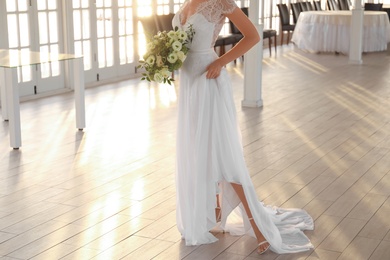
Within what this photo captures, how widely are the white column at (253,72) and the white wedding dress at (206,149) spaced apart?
4.27 m

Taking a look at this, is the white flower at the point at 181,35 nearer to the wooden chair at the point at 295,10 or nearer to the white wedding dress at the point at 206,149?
the white wedding dress at the point at 206,149

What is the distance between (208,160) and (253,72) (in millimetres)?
4465

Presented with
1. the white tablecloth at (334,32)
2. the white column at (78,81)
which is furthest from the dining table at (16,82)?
the white tablecloth at (334,32)

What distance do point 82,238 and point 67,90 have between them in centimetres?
566

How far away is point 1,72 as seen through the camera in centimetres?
716

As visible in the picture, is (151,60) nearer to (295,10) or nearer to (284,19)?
(284,19)

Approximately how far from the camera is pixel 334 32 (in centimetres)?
1409

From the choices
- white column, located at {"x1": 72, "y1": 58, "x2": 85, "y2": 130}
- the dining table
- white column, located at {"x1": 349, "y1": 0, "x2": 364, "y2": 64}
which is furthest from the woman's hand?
white column, located at {"x1": 349, "y1": 0, "x2": 364, "y2": 64}

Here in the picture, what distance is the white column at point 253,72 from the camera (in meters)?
8.21

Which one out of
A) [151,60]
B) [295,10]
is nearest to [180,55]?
[151,60]

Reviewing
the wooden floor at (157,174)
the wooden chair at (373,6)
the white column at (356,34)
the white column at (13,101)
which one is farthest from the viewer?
the wooden chair at (373,6)

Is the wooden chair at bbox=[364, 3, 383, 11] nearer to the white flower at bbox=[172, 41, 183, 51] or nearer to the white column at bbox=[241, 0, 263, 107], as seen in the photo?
the white column at bbox=[241, 0, 263, 107]

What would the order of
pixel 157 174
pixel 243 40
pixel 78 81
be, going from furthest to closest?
pixel 78 81
pixel 157 174
pixel 243 40

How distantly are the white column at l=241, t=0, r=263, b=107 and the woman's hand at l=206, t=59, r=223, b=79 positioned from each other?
4.31 metres
